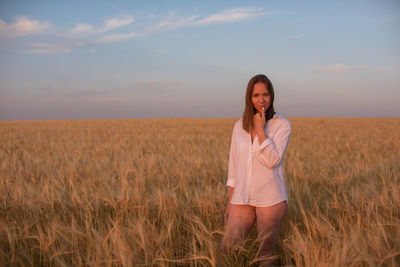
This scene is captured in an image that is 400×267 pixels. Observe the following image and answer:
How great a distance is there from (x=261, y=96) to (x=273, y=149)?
1.38 feet

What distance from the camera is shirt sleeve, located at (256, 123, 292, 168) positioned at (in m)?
1.90

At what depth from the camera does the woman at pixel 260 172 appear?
190 cm

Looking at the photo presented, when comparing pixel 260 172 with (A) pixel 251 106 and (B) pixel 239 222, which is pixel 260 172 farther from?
(A) pixel 251 106

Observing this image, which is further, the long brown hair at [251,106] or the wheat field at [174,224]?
the long brown hair at [251,106]

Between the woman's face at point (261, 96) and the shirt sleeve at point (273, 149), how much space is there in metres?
0.22

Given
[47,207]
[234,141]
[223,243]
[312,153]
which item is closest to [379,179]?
[312,153]

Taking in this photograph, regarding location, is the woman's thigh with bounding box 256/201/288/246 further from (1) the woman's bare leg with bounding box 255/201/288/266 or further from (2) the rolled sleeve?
(2) the rolled sleeve

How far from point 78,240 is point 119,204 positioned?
2.45ft

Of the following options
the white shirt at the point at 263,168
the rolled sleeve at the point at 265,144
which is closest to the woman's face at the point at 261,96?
the white shirt at the point at 263,168

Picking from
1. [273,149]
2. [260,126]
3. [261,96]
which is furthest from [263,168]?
[261,96]

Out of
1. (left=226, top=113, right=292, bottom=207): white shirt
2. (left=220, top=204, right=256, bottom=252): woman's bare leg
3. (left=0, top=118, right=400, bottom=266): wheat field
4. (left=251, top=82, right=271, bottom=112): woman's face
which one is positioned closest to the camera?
(left=0, top=118, right=400, bottom=266): wheat field

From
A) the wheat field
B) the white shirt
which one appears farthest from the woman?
the wheat field

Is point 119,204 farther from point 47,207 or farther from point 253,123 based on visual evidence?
point 253,123

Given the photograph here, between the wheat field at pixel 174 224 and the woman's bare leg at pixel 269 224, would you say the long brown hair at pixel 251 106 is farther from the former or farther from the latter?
the wheat field at pixel 174 224
